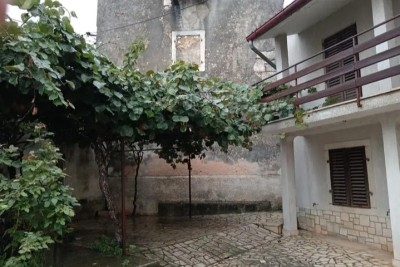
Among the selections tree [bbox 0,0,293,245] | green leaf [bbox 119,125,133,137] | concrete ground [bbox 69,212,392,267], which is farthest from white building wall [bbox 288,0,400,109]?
green leaf [bbox 119,125,133,137]

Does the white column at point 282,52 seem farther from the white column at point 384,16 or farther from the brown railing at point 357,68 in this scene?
the white column at point 384,16

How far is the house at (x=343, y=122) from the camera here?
6031 millimetres

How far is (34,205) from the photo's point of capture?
4.07 m

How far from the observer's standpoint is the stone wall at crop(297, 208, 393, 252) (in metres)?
6.97

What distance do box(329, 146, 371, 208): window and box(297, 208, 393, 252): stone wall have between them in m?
0.30

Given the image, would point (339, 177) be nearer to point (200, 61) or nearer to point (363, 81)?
point (363, 81)

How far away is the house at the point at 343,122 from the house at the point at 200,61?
234 centimetres

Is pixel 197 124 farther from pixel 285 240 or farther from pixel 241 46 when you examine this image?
pixel 241 46

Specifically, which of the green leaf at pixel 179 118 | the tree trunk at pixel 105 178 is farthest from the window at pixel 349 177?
the tree trunk at pixel 105 178

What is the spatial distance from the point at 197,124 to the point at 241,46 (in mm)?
6270

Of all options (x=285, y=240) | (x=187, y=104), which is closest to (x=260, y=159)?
(x=285, y=240)

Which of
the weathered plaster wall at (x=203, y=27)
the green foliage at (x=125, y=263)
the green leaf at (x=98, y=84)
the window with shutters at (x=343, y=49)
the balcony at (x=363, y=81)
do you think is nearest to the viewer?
the green leaf at (x=98, y=84)

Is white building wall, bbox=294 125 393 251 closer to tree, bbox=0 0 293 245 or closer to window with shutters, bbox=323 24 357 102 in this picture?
window with shutters, bbox=323 24 357 102

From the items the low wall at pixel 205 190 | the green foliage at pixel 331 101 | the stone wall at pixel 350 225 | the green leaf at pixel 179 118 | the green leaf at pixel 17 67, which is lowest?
the stone wall at pixel 350 225
